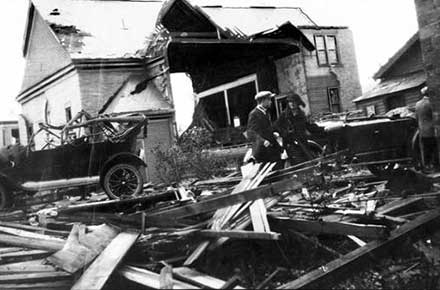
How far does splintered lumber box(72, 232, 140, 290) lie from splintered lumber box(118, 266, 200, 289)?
0.12 metres

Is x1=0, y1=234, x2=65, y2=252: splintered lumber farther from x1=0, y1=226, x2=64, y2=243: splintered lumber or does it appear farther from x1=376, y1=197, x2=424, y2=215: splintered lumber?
x1=376, y1=197, x2=424, y2=215: splintered lumber

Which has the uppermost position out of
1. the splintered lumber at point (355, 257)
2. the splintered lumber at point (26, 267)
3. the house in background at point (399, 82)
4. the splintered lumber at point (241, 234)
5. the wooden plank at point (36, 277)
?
the house in background at point (399, 82)

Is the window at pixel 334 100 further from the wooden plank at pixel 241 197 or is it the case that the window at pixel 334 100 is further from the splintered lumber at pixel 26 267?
the splintered lumber at pixel 26 267

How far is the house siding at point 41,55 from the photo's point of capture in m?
18.9

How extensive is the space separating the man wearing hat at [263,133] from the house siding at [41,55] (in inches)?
524

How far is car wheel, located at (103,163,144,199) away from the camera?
29.1 ft

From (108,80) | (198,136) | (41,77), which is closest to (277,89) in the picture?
(198,136)

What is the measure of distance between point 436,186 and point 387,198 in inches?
48.7

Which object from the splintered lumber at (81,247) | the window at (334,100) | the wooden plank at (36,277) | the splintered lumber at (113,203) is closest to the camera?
the wooden plank at (36,277)

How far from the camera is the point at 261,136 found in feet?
23.0

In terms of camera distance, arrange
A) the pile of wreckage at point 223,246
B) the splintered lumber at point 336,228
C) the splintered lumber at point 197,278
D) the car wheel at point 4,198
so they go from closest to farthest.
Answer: the splintered lumber at point 197,278, the pile of wreckage at point 223,246, the splintered lumber at point 336,228, the car wheel at point 4,198

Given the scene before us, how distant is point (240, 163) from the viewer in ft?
46.8

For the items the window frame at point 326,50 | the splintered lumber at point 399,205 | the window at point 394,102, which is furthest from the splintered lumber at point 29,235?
the window at point 394,102

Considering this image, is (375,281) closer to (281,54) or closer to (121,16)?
(281,54)
